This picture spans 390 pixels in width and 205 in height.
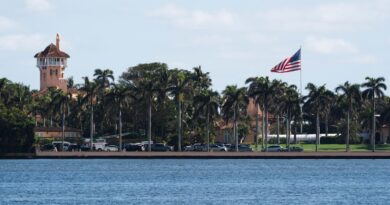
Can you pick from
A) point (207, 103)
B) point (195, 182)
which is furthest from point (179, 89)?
point (195, 182)

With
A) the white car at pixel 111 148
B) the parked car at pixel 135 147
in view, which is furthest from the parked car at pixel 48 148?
the parked car at pixel 135 147

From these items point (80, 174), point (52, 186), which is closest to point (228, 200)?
point (52, 186)

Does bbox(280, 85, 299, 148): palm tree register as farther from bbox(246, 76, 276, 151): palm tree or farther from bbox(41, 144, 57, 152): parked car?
bbox(41, 144, 57, 152): parked car

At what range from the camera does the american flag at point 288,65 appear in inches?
6186

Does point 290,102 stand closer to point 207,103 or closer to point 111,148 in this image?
point 207,103

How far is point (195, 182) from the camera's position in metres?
118

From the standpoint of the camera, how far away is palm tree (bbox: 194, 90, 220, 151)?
18112 cm

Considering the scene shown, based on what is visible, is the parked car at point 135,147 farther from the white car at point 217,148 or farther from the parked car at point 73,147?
the white car at point 217,148

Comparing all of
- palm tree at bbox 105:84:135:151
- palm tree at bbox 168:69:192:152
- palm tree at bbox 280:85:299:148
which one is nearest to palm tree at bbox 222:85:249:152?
palm tree at bbox 168:69:192:152

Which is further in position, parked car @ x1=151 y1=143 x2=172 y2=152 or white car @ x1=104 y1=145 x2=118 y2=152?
white car @ x1=104 y1=145 x2=118 y2=152

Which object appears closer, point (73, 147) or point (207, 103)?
point (207, 103)

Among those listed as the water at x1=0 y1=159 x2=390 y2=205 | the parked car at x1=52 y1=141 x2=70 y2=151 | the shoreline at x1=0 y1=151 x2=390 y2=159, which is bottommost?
the water at x1=0 y1=159 x2=390 y2=205

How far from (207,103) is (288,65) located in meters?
25.7

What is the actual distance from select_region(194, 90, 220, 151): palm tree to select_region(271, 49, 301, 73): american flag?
24.5 metres
